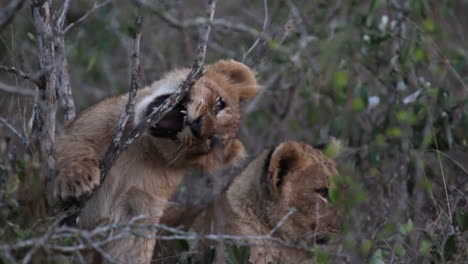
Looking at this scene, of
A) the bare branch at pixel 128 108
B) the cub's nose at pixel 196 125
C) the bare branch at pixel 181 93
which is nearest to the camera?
the bare branch at pixel 128 108

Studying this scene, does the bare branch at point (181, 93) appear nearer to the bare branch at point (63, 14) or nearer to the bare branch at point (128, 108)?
the bare branch at point (128, 108)

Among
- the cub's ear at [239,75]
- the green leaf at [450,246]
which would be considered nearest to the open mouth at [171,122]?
the cub's ear at [239,75]

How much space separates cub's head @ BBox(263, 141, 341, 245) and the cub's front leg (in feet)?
5.62

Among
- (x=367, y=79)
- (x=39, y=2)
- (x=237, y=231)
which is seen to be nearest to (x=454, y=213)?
(x=237, y=231)

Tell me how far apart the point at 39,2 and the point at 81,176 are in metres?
1.01

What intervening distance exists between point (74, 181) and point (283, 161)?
6.80 ft

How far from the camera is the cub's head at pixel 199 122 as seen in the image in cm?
505

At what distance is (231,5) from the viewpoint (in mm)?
10812

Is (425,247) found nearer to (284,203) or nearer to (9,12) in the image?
(284,203)

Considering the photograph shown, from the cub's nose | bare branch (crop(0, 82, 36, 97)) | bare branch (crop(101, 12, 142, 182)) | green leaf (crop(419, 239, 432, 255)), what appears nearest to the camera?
bare branch (crop(0, 82, 36, 97))

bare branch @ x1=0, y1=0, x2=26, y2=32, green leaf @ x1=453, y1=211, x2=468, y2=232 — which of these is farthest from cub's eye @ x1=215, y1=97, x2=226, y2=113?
bare branch @ x1=0, y1=0, x2=26, y2=32

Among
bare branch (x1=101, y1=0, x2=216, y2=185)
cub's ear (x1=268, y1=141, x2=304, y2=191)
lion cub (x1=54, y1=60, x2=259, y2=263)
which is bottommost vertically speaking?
cub's ear (x1=268, y1=141, x2=304, y2=191)

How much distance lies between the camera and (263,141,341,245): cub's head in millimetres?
6102

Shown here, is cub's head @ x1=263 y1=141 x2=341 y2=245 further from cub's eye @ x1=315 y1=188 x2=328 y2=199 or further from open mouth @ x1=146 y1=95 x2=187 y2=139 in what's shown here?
open mouth @ x1=146 y1=95 x2=187 y2=139
